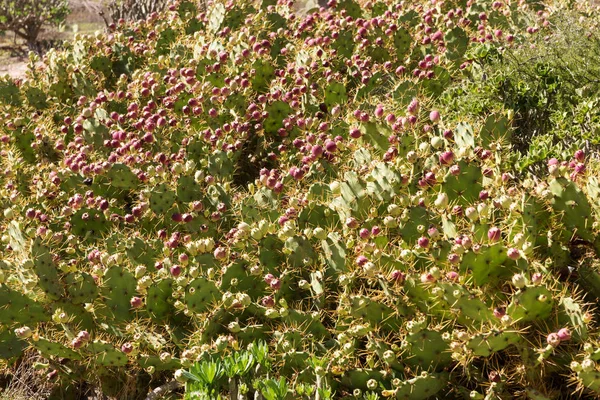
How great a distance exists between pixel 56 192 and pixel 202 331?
8.19 ft

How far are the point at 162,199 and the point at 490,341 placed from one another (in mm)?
2621

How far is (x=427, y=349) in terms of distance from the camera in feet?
11.3

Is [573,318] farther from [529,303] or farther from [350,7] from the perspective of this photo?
[350,7]

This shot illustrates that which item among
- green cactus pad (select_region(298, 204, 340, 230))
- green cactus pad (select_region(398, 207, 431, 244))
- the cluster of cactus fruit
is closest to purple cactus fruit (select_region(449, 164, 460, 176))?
the cluster of cactus fruit

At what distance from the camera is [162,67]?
729 centimetres

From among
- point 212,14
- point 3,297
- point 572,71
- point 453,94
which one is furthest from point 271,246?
point 212,14

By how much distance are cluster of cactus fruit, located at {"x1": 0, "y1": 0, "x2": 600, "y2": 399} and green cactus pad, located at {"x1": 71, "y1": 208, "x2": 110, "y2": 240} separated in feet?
0.05

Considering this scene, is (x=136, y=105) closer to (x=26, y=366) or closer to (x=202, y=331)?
(x=26, y=366)

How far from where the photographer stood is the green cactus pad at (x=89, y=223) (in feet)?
17.3

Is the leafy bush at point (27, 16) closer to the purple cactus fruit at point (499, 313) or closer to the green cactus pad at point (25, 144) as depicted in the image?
the green cactus pad at point (25, 144)

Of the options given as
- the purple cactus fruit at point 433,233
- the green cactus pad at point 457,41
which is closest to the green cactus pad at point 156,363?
the purple cactus fruit at point 433,233

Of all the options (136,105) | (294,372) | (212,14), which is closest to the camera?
(294,372)

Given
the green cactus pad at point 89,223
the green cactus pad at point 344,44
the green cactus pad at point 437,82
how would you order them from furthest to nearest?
the green cactus pad at point 344,44 → the green cactus pad at point 437,82 → the green cactus pad at point 89,223

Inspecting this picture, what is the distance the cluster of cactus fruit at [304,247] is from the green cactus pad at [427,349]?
0.03ft
